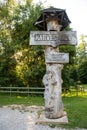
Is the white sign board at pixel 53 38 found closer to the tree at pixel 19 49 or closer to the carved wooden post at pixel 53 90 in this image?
the carved wooden post at pixel 53 90

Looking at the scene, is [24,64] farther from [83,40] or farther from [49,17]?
[83,40]

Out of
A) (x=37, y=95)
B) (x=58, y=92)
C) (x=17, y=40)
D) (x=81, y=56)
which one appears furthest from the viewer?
(x=81, y=56)

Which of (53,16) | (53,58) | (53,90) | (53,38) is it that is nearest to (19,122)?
(53,90)

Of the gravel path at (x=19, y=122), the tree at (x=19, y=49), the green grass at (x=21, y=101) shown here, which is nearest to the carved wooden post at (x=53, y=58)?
the gravel path at (x=19, y=122)

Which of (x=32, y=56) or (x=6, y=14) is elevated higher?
(x=6, y=14)

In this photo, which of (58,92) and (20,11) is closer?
(58,92)

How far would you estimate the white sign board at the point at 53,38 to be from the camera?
943 cm

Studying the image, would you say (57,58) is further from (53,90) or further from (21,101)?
(21,101)

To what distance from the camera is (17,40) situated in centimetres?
2178

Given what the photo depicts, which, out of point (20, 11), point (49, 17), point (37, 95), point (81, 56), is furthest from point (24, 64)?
point (81, 56)

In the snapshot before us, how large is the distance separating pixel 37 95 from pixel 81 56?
3096 centimetres

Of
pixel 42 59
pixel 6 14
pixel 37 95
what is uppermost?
pixel 6 14

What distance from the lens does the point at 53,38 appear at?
31.2 feet

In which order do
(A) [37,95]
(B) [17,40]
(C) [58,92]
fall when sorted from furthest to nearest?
(B) [17,40] < (A) [37,95] < (C) [58,92]
